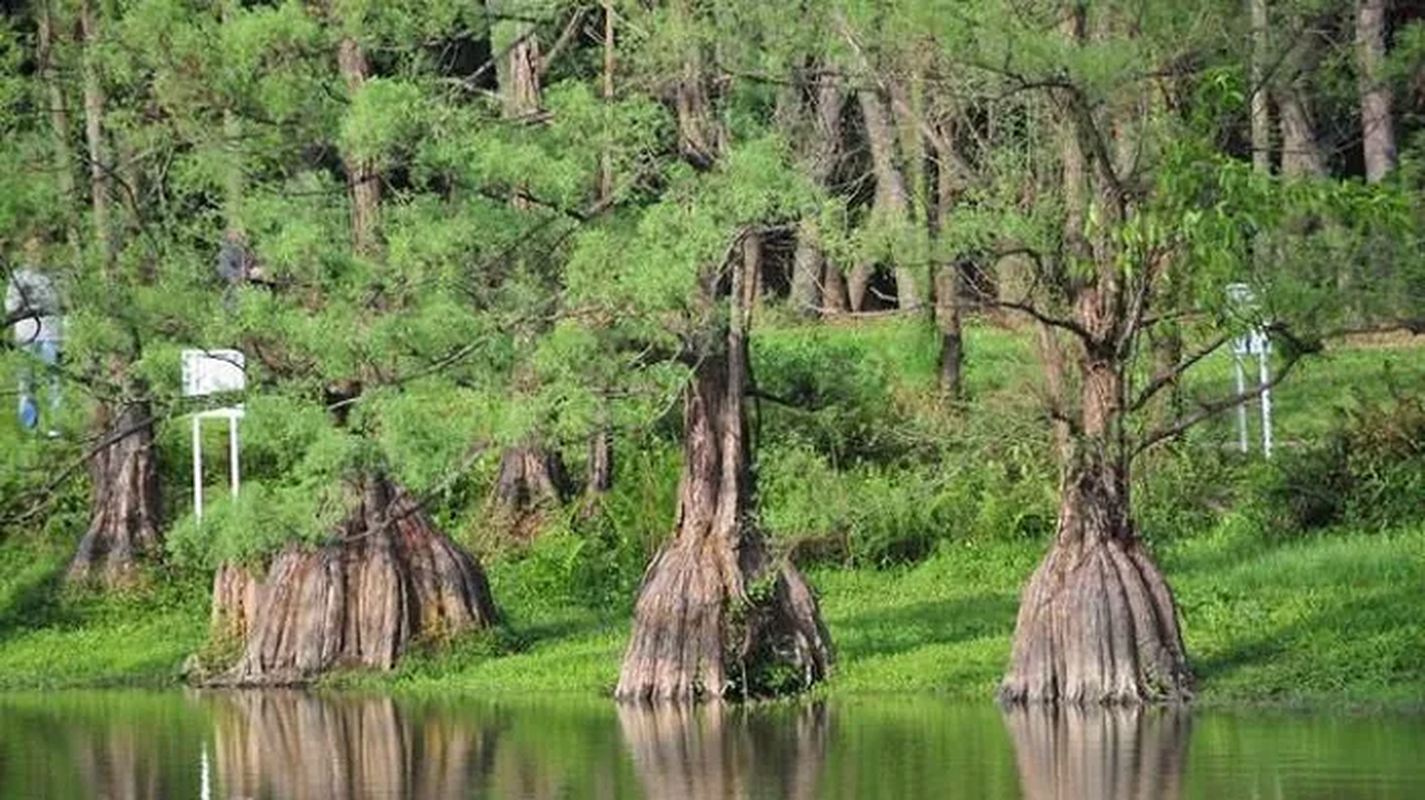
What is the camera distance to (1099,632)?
27531 mm

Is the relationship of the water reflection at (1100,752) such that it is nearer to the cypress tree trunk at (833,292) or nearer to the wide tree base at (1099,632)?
the wide tree base at (1099,632)

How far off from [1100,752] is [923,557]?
37.3 feet

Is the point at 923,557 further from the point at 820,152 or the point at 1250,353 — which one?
the point at 820,152

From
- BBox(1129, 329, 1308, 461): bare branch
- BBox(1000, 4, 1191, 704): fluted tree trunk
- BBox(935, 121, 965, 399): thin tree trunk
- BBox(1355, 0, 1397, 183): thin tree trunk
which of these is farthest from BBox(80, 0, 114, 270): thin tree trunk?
BBox(1355, 0, 1397, 183): thin tree trunk

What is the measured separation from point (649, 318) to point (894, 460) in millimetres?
9502

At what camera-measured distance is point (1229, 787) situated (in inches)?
895

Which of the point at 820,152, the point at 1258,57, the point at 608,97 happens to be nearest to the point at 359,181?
the point at 608,97

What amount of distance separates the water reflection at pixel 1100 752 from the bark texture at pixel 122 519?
43.3ft

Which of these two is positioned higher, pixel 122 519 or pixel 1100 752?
pixel 122 519

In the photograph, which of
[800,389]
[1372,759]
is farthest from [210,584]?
[1372,759]

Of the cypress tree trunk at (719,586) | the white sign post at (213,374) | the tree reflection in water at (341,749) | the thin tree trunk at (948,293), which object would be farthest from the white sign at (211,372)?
the thin tree trunk at (948,293)

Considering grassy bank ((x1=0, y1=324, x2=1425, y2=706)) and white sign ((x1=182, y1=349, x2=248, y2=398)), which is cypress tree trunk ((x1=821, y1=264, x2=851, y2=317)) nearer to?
grassy bank ((x1=0, y1=324, x2=1425, y2=706))

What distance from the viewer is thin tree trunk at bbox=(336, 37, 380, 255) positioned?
101 ft

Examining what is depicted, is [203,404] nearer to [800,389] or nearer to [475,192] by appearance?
[475,192]
